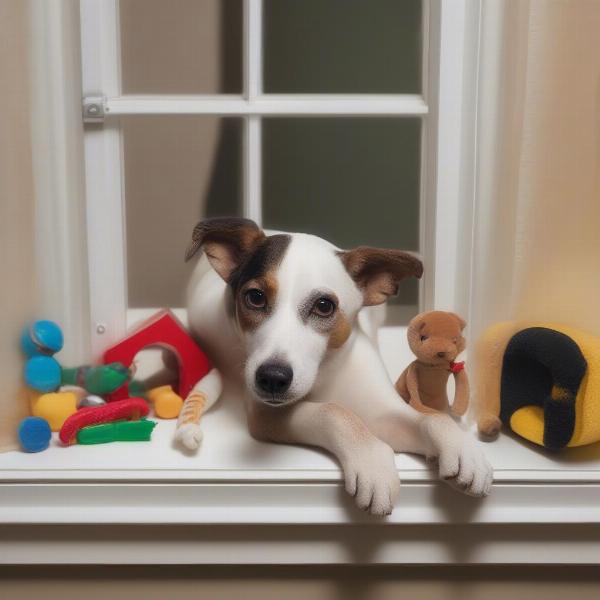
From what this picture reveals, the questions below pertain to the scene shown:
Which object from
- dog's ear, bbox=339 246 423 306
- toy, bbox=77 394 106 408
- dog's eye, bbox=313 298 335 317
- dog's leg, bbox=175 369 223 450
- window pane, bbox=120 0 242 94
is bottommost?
toy, bbox=77 394 106 408

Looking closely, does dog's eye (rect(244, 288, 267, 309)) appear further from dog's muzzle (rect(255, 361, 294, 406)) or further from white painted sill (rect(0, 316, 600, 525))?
white painted sill (rect(0, 316, 600, 525))

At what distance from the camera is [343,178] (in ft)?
7.80

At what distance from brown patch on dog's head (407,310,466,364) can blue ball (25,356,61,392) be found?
506 millimetres

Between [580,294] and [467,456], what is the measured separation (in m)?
0.29

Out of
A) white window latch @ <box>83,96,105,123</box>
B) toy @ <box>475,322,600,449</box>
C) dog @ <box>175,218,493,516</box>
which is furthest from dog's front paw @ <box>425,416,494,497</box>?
white window latch @ <box>83,96,105,123</box>

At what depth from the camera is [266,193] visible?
2.00m

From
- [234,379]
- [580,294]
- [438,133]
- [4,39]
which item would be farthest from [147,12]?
[580,294]

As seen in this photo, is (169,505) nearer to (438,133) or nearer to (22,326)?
(22,326)

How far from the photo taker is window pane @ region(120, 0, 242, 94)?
1496 mm

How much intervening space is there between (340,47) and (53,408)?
1401 mm

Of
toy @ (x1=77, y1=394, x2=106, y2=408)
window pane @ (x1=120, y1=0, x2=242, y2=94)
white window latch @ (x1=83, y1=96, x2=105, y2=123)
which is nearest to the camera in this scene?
toy @ (x1=77, y1=394, x2=106, y2=408)

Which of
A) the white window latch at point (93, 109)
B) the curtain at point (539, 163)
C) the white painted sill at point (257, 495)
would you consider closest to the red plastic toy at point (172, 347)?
the white painted sill at point (257, 495)

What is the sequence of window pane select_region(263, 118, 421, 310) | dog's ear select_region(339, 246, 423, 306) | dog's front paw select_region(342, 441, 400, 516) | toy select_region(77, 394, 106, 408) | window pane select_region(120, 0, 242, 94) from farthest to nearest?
window pane select_region(263, 118, 421, 310)
window pane select_region(120, 0, 242, 94)
toy select_region(77, 394, 106, 408)
dog's ear select_region(339, 246, 423, 306)
dog's front paw select_region(342, 441, 400, 516)

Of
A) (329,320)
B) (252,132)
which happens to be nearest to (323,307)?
(329,320)
